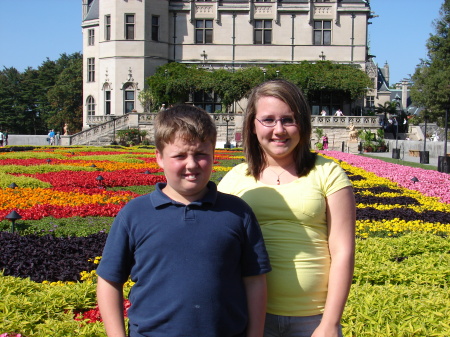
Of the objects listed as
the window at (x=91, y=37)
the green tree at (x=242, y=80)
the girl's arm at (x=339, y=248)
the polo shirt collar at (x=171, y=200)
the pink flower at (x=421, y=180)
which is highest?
the window at (x=91, y=37)

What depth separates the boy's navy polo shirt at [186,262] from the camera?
2338 millimetres

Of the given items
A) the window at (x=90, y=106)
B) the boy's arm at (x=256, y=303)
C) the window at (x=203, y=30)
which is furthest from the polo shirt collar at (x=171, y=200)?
the window at (x=90, y=106)

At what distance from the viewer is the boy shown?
7.68 ft

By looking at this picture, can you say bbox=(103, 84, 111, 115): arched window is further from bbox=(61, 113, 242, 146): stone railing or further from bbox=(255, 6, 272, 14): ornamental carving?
bbox=(255, 6, 272, 14): ornamental carving

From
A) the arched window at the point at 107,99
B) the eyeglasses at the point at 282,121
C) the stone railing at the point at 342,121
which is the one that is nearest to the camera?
the eyeglasses at the point at 282,121

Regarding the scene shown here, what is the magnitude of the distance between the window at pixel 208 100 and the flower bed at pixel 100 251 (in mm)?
28326

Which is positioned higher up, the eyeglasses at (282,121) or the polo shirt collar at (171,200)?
the eyeglasses at (282,121)

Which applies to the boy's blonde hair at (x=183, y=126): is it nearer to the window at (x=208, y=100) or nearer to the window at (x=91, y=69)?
the window at (x=208, y=100)

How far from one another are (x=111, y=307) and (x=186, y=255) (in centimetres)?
41

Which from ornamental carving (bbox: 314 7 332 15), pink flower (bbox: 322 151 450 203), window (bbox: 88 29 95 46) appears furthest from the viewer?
window (bbox: 88 29 95 46)

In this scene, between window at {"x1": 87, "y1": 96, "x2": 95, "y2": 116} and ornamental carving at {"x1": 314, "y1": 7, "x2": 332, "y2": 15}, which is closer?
ornamental carving at {"x1": 314, "y1": 7, "x2": 332, "y2": 15}

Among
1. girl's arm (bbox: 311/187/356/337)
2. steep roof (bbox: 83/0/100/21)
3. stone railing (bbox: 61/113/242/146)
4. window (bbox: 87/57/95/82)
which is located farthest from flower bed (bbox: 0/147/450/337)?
steep roof (bbox: 83/0/100/21)

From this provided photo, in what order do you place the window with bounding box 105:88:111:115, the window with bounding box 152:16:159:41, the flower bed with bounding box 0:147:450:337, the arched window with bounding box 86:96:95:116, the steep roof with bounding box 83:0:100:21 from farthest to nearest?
the steep roof with bounding box 83:0:100:21 < the arched window with bounding box 86:96:95:116 < the window with bounding box 152:16:159:41 < the window with bounding box 105:88:111:115 < the flower bed with bounding box 0:147:450:337

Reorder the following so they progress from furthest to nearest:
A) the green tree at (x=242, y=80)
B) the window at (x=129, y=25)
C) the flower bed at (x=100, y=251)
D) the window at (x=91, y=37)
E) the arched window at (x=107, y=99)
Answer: the window at (x=91, y=37)
the arched window at (x=107, y=99)
the window at (x=129, y=25)
the green tree at (x=242, y=80)
the flower bed at (x=100, y=251)
